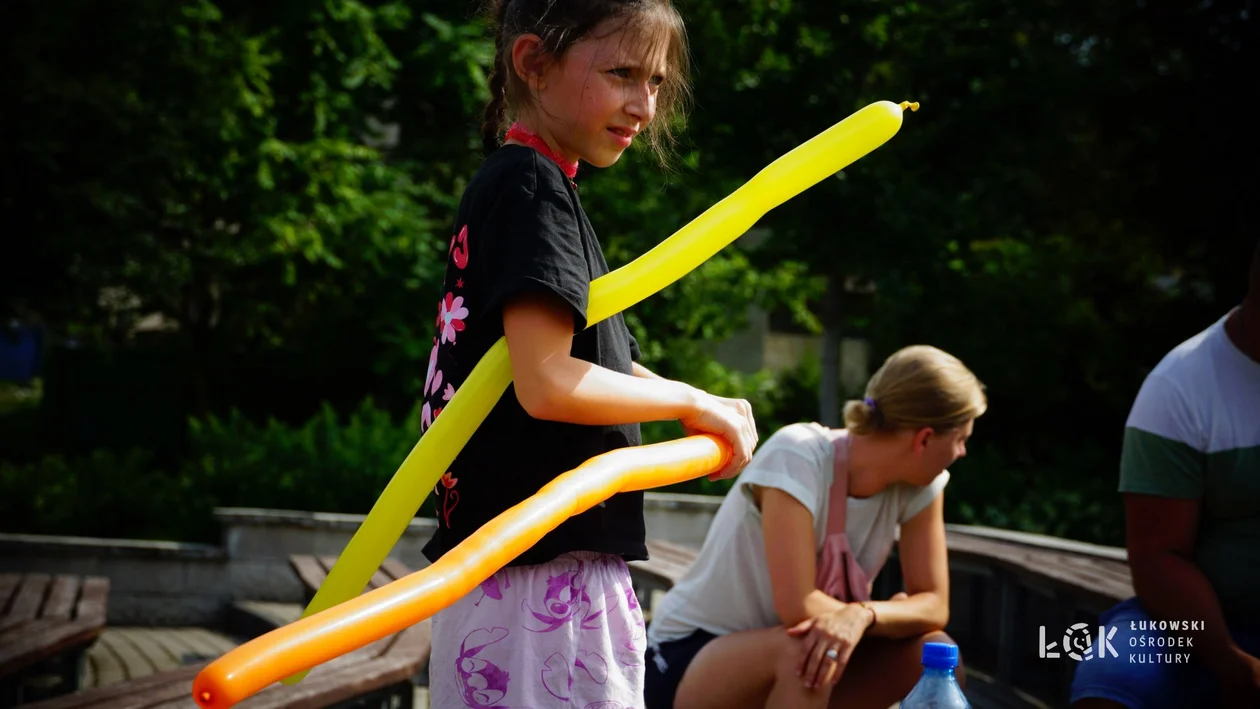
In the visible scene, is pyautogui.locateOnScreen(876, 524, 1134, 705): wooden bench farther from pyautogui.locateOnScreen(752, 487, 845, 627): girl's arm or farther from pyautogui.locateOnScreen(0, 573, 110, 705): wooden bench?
pyautogui.locateOnScreen(0, 573, 110, 705): wooden bench

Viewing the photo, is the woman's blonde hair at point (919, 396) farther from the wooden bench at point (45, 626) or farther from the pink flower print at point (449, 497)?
the wooden bench at point (45, 626)

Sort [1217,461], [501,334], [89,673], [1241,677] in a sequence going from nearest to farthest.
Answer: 1. [501,334]
2. [1241,677]
3. [1217,461]
4. [89,673]

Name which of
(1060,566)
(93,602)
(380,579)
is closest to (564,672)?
(380,579)

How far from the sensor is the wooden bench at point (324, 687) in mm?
3307

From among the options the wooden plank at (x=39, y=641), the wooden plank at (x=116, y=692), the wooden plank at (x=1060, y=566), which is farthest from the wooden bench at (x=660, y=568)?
the wooden plank at (x=39, y=641)

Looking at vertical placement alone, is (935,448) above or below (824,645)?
above

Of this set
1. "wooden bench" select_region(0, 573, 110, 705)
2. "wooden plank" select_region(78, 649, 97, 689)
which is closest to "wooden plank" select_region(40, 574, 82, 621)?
"wooden bench" select_region(0, 573, 110, 705)

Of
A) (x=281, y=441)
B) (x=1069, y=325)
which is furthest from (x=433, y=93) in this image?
(x=1069, y=325)

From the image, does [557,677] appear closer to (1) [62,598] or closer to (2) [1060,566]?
Answer: (2) [1060,566]

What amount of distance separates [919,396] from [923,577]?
0.55 meters

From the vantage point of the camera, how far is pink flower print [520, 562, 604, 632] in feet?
6.04

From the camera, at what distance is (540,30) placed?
185 cm

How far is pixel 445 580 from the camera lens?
1.52 m

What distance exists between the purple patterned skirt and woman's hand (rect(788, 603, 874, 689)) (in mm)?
1383
